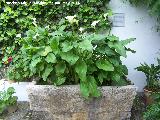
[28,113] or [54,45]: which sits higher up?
[54,45]

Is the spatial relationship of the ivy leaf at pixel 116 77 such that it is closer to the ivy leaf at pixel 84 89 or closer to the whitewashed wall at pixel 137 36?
the ivy leaf at pixel 84 89

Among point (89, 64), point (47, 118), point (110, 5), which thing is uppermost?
point (110, 5)

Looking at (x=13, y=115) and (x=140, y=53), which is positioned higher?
(x=140, y=53)

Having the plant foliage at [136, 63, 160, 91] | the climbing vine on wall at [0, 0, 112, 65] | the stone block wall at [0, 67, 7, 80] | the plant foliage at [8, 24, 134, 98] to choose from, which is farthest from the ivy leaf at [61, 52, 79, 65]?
the stone block wall at [0, 67, 7, 80]

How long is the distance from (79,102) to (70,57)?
2.25 ft

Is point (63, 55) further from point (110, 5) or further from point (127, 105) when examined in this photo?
point (110, 5)

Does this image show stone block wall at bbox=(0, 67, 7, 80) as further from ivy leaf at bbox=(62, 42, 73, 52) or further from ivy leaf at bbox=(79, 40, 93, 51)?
ivy leaf at bbox=(79, 40, 93, 51)

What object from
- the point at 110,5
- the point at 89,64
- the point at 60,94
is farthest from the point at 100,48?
the point at 110,5

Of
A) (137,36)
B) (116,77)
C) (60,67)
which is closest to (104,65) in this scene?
(116,77)

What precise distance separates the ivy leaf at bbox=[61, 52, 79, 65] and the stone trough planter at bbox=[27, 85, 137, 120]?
1.44 ft

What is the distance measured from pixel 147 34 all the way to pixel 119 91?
152cm

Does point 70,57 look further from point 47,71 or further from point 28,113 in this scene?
point 28,113

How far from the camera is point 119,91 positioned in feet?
14.7

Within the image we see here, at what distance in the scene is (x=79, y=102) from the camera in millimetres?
4484
